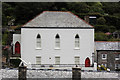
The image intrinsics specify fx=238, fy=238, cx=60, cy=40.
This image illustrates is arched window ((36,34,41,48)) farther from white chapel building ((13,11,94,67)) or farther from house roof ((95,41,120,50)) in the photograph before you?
house roof ((95,41,120,50))

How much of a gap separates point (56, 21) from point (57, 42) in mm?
2403

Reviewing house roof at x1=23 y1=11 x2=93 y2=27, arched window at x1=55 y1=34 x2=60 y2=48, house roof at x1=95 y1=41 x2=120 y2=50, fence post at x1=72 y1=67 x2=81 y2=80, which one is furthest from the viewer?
house roof at x1=95 y1=41 x2=120 y2=50

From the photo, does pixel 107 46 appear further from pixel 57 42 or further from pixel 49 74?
pixel 49 74

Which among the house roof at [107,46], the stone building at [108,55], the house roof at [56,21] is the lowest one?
the stone building at [108,55]

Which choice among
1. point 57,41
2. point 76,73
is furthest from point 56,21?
point 76,73

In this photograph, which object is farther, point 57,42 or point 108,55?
point 108,55

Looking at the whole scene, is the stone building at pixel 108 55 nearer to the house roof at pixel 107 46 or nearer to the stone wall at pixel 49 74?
the house roof at pixel 107 46

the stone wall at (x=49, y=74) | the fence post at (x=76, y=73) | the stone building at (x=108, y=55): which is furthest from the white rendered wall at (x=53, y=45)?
the fence post at (x=76, y=73)

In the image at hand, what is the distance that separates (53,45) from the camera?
26.9m

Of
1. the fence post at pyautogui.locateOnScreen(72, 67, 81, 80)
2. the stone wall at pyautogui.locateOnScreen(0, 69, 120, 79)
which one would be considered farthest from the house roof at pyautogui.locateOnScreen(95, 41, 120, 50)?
the fence post at pyautogui.locateOnScreen(72, 67, 81, 80)

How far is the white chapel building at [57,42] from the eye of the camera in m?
26.7

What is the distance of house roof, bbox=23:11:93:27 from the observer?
26844mm

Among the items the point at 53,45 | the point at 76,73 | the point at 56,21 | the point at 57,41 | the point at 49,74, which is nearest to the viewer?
the point at 76,73

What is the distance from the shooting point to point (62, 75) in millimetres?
16906
